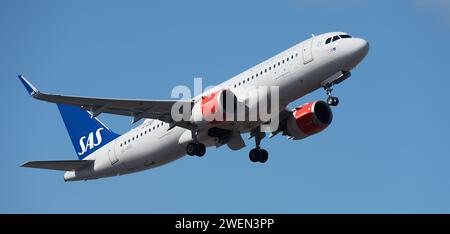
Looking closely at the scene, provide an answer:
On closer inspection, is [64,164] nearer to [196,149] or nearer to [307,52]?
[196,149]

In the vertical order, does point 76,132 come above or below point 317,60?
above

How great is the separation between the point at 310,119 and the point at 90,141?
51.2 ft

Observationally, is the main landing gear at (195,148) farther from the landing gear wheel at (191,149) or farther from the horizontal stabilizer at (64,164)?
the horizontal stabilizer at (64,164)

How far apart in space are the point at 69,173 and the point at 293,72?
1822cm

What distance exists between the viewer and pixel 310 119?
56.3 metres

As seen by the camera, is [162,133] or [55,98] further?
[162,133]

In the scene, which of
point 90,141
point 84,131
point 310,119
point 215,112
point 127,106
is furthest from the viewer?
point 84,131

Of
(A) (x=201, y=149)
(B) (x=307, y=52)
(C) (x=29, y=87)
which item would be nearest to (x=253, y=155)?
(A) (x=201, y=149)

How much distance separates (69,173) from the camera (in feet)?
201
